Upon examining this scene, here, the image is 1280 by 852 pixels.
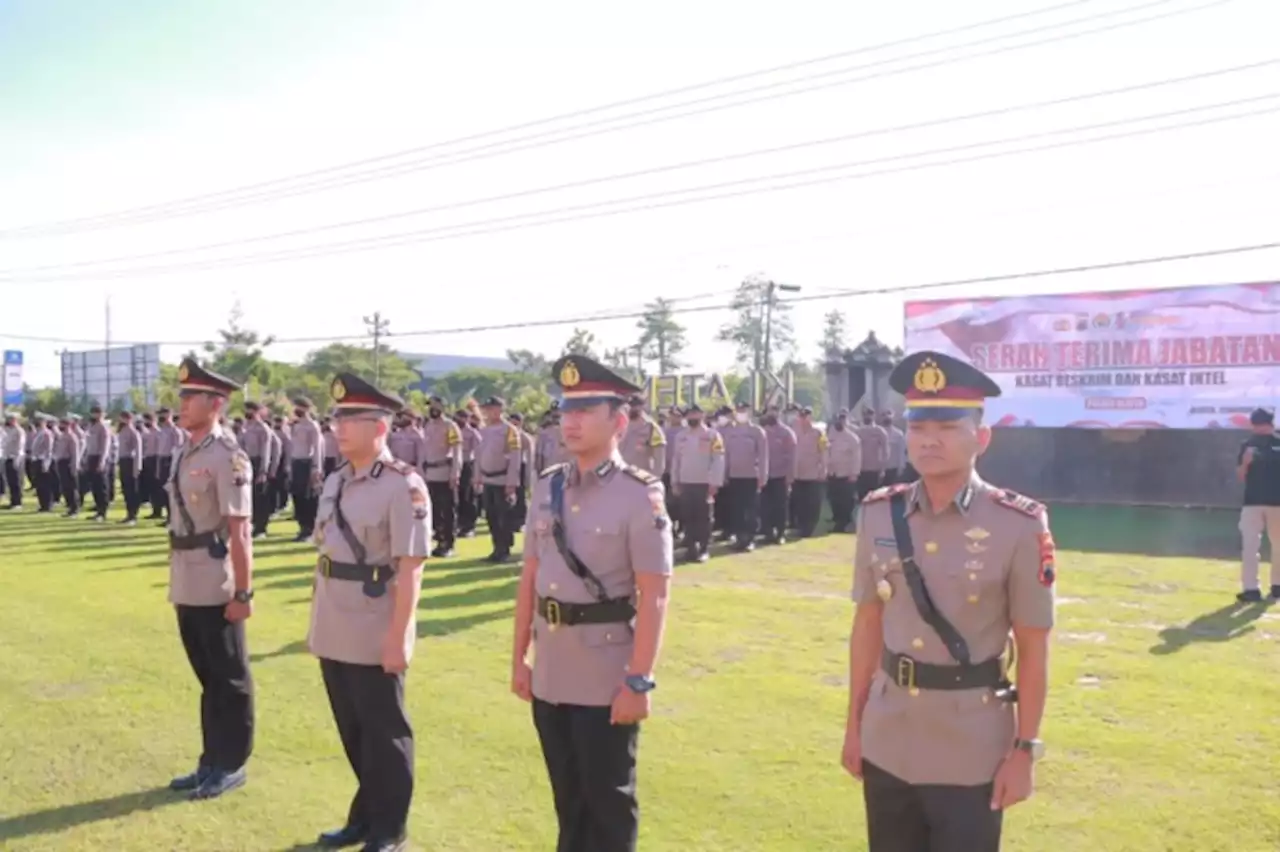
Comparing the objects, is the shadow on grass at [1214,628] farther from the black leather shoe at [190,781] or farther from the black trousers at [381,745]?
the black leather shoe at [190,781]

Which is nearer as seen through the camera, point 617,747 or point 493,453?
point 617,747

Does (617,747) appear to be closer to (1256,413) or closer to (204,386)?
(204,386)

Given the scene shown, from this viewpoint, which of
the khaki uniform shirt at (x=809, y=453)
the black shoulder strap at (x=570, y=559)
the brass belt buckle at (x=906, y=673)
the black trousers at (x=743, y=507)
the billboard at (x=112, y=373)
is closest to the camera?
the brass belt buckle at (x=906, y=673)

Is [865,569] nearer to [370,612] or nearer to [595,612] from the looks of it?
[595,612]

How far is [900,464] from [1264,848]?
1476 centimetres

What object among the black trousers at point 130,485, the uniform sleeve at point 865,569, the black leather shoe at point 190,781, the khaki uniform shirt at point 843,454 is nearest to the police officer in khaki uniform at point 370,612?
the black leather shoe at point 190,781

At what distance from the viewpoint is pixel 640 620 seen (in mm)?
3414

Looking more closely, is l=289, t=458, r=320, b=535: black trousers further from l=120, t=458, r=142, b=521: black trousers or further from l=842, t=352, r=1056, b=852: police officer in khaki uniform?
l=842, t=352, r=1056, b=852: police officer in khaki uniform

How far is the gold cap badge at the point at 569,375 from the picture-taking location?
3625 millimetres

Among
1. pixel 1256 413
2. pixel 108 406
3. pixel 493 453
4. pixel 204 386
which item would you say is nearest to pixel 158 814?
pixel 204 386

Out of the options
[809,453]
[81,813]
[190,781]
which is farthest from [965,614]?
[809,453]

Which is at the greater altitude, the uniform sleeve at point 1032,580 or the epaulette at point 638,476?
the epaulette at point 638,476

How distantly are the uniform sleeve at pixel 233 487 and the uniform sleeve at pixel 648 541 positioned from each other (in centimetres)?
231

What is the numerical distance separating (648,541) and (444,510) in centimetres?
997
